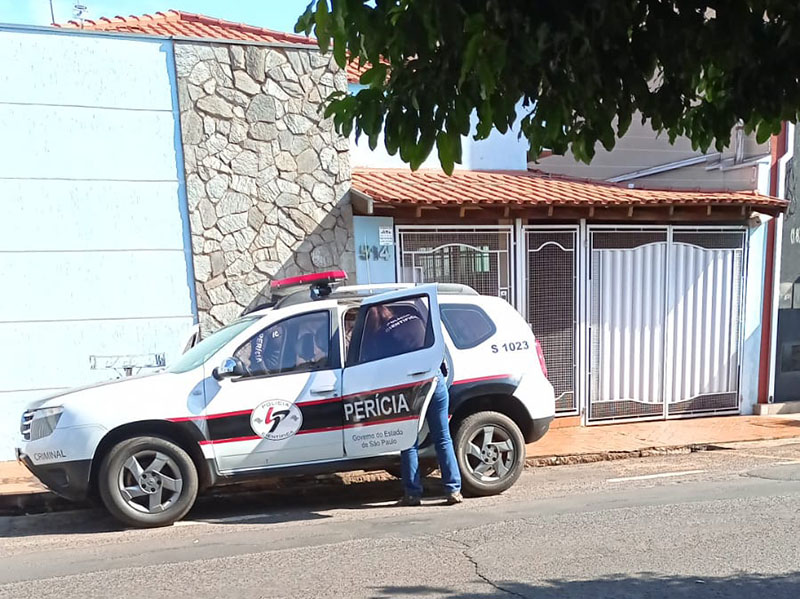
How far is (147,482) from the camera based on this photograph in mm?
5539

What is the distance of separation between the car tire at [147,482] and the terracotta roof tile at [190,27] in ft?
20.9

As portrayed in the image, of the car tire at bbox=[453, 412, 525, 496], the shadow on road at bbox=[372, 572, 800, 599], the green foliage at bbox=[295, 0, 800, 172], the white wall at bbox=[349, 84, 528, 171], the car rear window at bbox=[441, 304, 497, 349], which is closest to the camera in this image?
the green foliage at bbox=[295, 0, 800, 172]

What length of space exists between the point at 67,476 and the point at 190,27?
25.1ft

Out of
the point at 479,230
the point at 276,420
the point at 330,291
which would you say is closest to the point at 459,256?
the point at 479,230

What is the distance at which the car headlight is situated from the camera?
5.48 m

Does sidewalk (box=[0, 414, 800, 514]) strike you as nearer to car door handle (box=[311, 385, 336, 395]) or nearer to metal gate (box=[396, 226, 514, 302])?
metal gate (box=[396, 226, 514, 302])

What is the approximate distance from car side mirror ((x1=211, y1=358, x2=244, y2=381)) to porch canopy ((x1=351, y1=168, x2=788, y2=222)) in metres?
3.49

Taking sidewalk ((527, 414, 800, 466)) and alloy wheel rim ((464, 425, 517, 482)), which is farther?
sidewalk ((527, 414, 800, 466))

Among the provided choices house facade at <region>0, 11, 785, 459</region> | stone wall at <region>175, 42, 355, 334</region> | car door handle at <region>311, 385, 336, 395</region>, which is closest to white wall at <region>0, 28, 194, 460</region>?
house facade at <region>0, 11, 785, 459</region>

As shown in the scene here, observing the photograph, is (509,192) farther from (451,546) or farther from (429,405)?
(451,546)

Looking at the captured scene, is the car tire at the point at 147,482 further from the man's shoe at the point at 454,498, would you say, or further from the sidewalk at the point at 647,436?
the sidewalk at the point at 647,436

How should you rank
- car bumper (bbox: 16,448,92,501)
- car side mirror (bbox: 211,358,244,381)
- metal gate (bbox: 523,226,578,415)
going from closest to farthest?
car bumper (bbox: 16,448,92,501) → car side mirror (bbox: 211,358,244,381) → metal gate (bbox: 523,226,578,415)

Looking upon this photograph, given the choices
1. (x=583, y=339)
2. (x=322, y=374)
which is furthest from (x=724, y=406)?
(x=322, y=374)

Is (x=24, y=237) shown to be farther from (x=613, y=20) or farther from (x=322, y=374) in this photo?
(x=613, y=20)
